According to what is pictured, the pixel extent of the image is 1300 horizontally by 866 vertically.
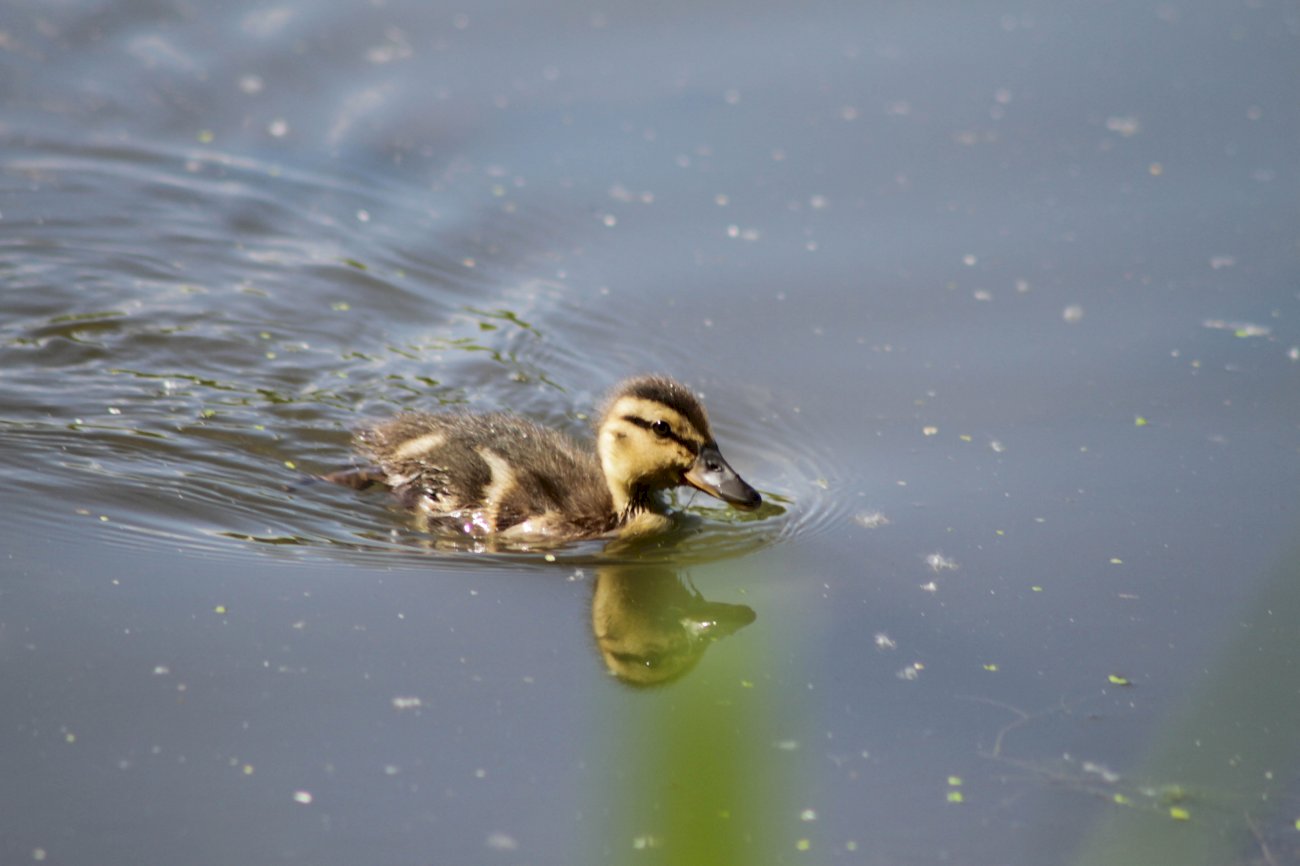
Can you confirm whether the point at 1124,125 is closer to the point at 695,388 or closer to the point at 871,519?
the point at 695,388

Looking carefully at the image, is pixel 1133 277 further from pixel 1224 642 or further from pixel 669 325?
pixel 1224 642

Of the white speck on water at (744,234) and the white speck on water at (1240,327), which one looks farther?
the white speck on water at (744,234)

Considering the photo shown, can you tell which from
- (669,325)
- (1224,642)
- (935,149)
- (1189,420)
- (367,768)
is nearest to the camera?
(367,768)

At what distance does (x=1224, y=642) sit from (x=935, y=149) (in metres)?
3.32

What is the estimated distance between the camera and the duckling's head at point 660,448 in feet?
15.6

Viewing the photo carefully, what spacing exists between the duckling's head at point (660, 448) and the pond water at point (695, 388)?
0.67ft

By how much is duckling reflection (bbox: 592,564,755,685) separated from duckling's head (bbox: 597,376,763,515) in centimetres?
36

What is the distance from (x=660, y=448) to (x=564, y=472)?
340mm

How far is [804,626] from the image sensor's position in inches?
162

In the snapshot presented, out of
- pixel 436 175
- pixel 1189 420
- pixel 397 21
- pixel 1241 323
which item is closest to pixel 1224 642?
pixel 1189 420

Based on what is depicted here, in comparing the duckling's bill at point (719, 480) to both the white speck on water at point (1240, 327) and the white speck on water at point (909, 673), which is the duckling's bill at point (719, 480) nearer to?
the white speck on water at point (909, 673)

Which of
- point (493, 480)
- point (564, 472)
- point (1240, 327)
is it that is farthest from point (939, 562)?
point (1240, 327)

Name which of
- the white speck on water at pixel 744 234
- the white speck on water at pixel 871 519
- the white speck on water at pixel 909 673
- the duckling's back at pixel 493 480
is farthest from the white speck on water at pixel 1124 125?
the white speck on water at pixel 909 673

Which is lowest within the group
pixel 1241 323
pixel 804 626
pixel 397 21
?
pixel 804 626
